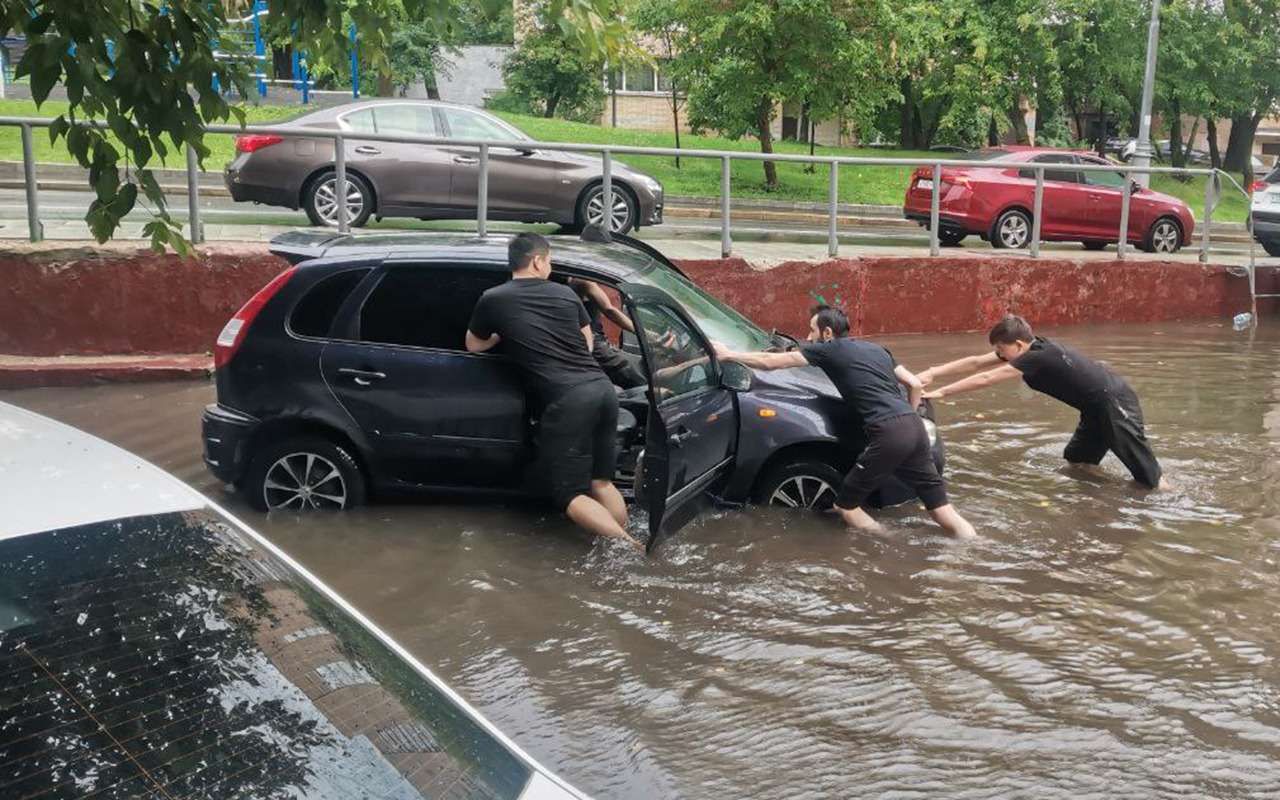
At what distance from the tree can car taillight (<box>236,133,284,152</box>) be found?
22.8 feet

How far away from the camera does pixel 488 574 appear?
6152 millimetres

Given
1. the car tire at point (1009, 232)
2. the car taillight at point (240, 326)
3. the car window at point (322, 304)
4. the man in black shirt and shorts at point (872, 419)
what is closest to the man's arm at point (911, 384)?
the man in black shirt and shorts at point (872, 419)

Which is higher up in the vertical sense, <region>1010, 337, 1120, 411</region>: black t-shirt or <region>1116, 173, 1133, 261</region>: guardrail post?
<region>1116, 173, 1133, 261</region>: guardrail post

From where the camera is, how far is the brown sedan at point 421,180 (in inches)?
464

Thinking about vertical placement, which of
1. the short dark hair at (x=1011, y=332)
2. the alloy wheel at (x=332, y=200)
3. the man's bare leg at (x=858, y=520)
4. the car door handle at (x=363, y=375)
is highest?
the alloy wheel at (x=332, y=200)

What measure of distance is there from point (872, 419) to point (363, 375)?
9.06 ft

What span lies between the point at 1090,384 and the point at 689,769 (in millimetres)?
4501

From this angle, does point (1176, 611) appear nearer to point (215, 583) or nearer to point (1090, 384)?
point (1090, 384)

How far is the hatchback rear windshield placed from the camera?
71.3 inches

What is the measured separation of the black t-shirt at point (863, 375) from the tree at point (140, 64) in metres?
2.41

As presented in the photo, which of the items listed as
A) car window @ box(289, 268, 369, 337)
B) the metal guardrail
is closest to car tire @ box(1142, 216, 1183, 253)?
the metal guardrail

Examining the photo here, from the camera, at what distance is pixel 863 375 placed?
6641 mm

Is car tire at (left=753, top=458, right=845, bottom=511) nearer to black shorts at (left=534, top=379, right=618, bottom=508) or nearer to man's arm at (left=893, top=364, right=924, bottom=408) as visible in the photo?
man's arm at (left=893, top=364, right=924, bottom=408)

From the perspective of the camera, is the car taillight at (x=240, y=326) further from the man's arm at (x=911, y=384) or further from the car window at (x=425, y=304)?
the man's arm at (x=911, y=384)
